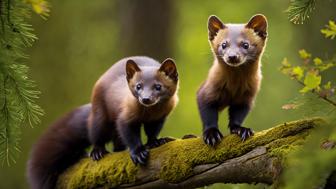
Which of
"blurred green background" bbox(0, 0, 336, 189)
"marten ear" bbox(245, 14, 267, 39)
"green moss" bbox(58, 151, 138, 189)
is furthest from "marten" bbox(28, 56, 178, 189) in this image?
"blurred green background" bbox(0, 0, 336, 189)

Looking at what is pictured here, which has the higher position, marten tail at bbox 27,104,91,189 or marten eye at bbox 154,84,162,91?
marten eye at bbox 154,84,162,91

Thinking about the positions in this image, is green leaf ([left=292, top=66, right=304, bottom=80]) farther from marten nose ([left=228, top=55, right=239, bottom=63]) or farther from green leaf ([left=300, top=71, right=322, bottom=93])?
marten nose ([left=228, top=55, right=239, bottom=63])

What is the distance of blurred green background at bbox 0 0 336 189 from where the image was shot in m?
14.4

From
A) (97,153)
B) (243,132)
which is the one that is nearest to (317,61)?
(243,132)

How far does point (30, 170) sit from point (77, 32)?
33.7 ft

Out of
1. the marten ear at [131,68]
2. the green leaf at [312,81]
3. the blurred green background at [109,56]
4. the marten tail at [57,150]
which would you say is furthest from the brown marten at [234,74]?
the blurred green background at [109,56]

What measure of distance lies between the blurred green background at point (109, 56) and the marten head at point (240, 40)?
6.71 meters

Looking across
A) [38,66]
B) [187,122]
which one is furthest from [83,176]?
[187,122]

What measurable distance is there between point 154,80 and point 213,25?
823 mm

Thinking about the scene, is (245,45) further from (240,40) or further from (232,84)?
(232,84)

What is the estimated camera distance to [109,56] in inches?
658

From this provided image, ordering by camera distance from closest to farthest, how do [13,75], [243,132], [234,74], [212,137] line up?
1. [13,75]
2. [243,132]
3. [212,137]
4. [234,74]

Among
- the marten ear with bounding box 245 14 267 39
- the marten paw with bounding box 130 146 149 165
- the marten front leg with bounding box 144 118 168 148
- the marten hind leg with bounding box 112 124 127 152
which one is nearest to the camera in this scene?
the marten paw with bounding box 130 146 149 165

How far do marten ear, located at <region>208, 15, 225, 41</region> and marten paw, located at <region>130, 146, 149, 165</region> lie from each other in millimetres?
1424
